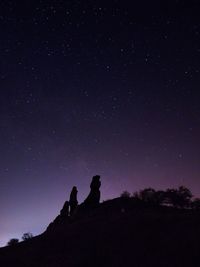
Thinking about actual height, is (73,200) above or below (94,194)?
above

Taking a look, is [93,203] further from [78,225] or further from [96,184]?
[78,225]

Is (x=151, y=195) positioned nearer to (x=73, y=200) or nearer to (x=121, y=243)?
(x=73, y=200)

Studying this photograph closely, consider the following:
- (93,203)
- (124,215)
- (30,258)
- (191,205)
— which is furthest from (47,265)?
(191,205)

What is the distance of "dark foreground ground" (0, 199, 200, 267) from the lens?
97.5ft

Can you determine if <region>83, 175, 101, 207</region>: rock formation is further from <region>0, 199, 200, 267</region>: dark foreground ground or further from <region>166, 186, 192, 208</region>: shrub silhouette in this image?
<region>166, 186, 192, 208</region>: shrub silhouette

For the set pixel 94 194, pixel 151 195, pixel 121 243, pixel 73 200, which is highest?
pixel 151 195

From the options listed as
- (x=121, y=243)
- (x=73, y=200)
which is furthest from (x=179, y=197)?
(x=121, y=243)

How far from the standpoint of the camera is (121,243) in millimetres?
33344

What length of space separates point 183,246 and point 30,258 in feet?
46.8

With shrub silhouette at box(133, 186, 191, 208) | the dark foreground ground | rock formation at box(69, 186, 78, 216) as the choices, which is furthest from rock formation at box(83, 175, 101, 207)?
shrub silhouette at box(133, 186, 191, 208)

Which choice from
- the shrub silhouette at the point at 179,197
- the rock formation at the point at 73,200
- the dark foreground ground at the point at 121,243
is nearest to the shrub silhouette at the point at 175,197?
the shrub silhouette at the point at 179,197

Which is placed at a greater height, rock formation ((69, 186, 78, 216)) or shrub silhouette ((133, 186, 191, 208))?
shrub silhouette ((133, 186, 191, 208))

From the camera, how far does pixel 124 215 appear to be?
131 feet

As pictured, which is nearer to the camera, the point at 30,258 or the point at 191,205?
the point at 30,258
